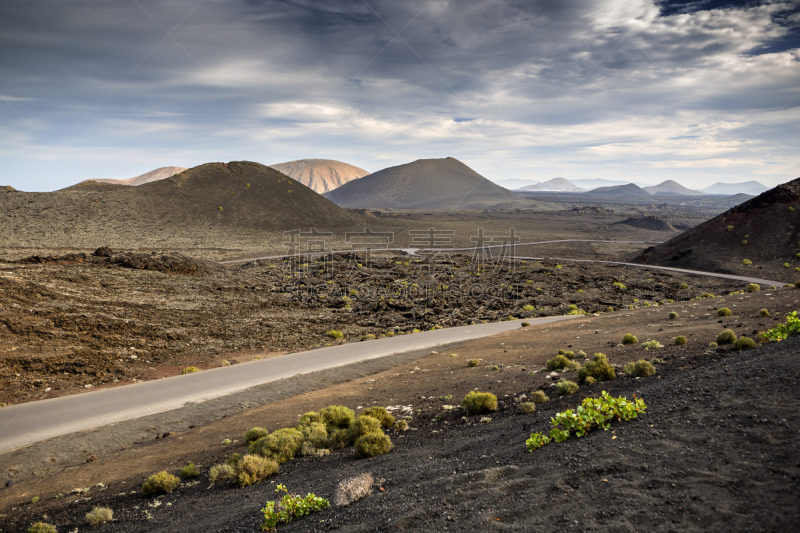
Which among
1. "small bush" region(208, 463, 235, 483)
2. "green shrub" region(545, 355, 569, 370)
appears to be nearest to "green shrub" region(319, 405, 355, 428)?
"small bush" region(208, 463, 235, 483)

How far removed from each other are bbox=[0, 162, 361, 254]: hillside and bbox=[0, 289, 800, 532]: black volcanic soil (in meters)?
53.3

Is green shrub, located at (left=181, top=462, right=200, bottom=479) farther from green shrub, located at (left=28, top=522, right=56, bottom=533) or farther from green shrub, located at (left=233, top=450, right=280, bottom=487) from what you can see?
green shrub, located at (left=28, top=522, right=56, bottom=533)

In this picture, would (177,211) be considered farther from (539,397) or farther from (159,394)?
(539,397)

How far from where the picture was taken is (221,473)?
24.3 ft

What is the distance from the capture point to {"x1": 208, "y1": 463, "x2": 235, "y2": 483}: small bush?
286 inches

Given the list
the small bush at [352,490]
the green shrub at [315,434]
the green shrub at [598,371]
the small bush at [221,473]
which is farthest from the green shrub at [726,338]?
the small bush at [221,473]

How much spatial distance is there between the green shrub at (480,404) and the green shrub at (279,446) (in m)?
3.87

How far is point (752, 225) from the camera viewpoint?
4428 cm

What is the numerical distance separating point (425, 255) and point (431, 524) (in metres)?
53.3

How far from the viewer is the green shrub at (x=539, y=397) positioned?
29.7 ft

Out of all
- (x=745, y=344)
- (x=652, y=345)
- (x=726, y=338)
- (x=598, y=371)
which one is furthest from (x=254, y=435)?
(x=726, y=338)

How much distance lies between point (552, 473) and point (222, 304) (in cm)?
2645

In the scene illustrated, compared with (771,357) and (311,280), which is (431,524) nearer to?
(771,357)

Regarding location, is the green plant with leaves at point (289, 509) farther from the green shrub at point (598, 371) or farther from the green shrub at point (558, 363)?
the green shrub at point (558, 363)
